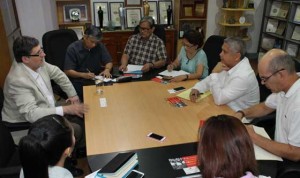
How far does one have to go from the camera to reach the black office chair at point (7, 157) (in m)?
1.50

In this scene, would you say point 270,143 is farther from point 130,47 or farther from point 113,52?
point 113,52

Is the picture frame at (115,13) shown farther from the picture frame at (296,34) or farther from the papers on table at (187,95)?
the picture frame at (296,34)

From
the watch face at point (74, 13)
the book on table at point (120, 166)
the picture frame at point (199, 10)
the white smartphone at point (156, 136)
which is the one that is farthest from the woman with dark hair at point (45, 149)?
the picture frame at point (199, 10)

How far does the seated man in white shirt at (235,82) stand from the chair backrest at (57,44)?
1.82 meters

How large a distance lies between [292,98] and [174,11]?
3981mm

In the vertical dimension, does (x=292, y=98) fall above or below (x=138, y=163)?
above

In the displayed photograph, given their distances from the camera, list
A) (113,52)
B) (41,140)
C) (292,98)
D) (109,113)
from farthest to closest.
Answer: (113,52) < (109,113) < (292,98) < (41,140)

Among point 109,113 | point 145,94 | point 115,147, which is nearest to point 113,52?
A: point 145,94

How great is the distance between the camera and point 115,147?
159cm

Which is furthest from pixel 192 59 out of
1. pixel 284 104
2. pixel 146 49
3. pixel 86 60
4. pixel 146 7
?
pixel 146 7

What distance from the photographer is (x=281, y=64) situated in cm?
157

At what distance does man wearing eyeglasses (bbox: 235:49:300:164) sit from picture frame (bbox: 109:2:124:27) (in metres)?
3.78

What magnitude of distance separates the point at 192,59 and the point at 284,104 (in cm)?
140

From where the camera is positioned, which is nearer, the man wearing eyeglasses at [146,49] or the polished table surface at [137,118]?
the polished table surface at [137,118]
